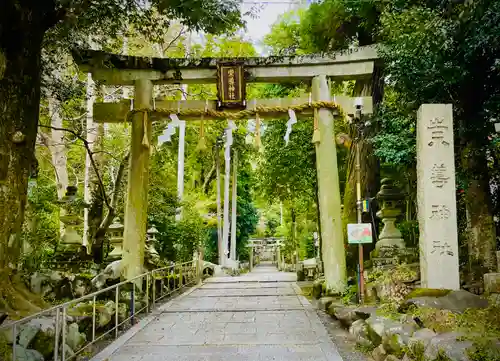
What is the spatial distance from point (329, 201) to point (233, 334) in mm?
4221

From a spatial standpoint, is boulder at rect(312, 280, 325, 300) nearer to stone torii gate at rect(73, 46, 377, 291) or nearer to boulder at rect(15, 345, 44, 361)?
stone torii gate at rect(73, 46, 377, 291)

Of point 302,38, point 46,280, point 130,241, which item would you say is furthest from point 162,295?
point 302,38

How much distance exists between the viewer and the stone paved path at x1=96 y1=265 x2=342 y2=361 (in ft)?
18.6

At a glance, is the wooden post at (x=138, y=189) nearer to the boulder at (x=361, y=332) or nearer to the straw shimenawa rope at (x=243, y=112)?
the straw shimenawa rope at (x=243, y=112)

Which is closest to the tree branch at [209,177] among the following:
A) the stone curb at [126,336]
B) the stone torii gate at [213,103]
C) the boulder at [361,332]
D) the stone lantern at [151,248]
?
the stone lantern at [151,248]

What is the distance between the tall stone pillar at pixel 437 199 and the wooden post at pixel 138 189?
602cm

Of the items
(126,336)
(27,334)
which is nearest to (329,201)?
(126,336)

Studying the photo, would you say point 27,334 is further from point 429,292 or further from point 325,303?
point 325,303

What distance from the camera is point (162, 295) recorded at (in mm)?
10656

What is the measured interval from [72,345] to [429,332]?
13.8ft

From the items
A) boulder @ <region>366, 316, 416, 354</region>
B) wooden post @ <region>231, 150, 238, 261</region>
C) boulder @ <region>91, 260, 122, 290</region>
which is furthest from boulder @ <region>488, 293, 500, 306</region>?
wooden post @ <region>231, 150, 238, 261</region>

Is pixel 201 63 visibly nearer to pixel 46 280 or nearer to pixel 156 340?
pixel 46 280

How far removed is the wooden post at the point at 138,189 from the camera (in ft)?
33.0

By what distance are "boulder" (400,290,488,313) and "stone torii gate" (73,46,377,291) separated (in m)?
3.72
